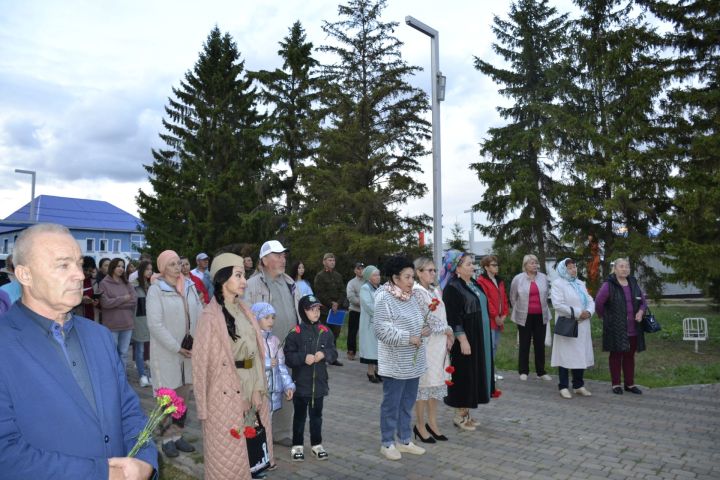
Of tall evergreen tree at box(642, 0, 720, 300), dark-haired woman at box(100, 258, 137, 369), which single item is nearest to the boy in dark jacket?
dark-haired woman at box(100, 258, 137, 369)

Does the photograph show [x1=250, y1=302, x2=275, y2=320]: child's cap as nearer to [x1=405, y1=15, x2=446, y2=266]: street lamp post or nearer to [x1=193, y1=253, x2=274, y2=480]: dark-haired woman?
[x1=193, y1=253, x2=274, y2=480]: dark-haired woman

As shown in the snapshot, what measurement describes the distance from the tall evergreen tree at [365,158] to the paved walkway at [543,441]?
15.5 meters

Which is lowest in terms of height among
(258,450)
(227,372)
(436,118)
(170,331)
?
(258,450)

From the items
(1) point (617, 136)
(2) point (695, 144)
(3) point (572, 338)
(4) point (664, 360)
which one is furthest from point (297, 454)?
(1) point (617, 136)

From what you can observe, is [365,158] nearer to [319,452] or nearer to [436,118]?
[436,118]

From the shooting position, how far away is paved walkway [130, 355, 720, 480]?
5410 mm

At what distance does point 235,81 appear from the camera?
1247 inches

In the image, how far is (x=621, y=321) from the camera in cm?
873

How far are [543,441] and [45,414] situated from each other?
557 cm

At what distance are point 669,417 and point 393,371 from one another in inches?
162

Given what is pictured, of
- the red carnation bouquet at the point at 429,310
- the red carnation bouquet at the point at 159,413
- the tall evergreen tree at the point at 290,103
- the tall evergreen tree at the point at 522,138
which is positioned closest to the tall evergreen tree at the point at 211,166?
the tall evergreen tree at the point at 290,103

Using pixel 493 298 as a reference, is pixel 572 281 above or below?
above

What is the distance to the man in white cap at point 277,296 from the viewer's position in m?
6.20

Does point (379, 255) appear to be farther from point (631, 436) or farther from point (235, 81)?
point (631, 436)
